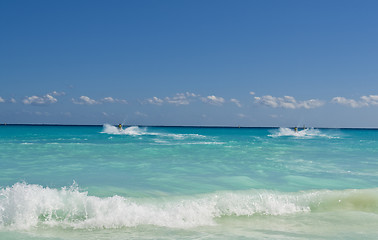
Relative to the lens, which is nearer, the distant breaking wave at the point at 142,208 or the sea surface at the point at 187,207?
the sea surface at the point at 187,207

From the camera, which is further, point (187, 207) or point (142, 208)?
point (187, 207)

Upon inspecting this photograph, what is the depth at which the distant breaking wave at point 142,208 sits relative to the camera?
7653 mm

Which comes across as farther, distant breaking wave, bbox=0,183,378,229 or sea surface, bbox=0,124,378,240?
distant breaking wave, bbox=0,183,378,229

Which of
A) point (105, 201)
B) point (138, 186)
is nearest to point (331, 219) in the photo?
point (105, 201)

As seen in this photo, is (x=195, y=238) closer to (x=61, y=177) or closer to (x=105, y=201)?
(x=105, y=201)

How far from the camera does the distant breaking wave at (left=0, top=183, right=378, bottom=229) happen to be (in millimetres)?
7653

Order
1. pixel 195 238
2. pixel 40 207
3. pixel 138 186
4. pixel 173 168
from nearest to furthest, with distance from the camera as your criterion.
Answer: pixel 195 238 → pixel 40 207 → pixel 138 186 → pixel 173 168

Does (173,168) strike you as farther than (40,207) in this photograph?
Yes

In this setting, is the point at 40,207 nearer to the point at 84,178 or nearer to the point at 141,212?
the point at 141,212

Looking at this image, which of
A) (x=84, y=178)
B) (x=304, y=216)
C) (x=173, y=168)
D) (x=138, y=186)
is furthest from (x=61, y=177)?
(x=304, y=216)

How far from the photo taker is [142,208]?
844cm

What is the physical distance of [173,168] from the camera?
651 inches

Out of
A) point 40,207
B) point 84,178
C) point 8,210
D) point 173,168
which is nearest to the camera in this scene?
point 8,210

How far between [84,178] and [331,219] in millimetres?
9124
